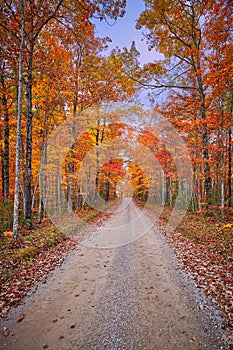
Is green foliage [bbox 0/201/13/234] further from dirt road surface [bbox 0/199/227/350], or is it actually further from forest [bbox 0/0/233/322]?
dirt road surface [bbox 0/199/227/350]

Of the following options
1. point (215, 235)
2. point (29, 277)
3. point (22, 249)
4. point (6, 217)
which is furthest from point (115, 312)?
point (6, 217)

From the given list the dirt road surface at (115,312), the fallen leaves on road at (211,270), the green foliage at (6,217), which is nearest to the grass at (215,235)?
the fallen leaves on road at (211,270)

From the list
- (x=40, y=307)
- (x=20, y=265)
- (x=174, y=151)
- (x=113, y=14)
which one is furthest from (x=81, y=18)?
(x=174, y=151)

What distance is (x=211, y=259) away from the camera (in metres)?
6.07

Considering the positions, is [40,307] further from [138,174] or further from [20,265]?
[138,174]

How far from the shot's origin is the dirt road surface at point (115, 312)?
298 centimetres

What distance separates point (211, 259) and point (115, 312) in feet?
13.2

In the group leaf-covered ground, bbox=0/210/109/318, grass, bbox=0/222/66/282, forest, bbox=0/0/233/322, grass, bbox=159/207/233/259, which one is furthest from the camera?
forest, bbox=0/0/233/322

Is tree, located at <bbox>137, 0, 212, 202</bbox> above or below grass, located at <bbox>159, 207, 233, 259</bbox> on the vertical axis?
above

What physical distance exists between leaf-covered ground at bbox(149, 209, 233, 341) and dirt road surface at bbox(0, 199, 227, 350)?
36 cm

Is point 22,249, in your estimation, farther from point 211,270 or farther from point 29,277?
point 211,270

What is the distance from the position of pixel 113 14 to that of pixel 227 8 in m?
4.68

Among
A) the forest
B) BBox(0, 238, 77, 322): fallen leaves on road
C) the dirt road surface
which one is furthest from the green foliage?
the dirt road surface

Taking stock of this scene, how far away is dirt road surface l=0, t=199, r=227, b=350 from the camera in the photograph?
117 inches
